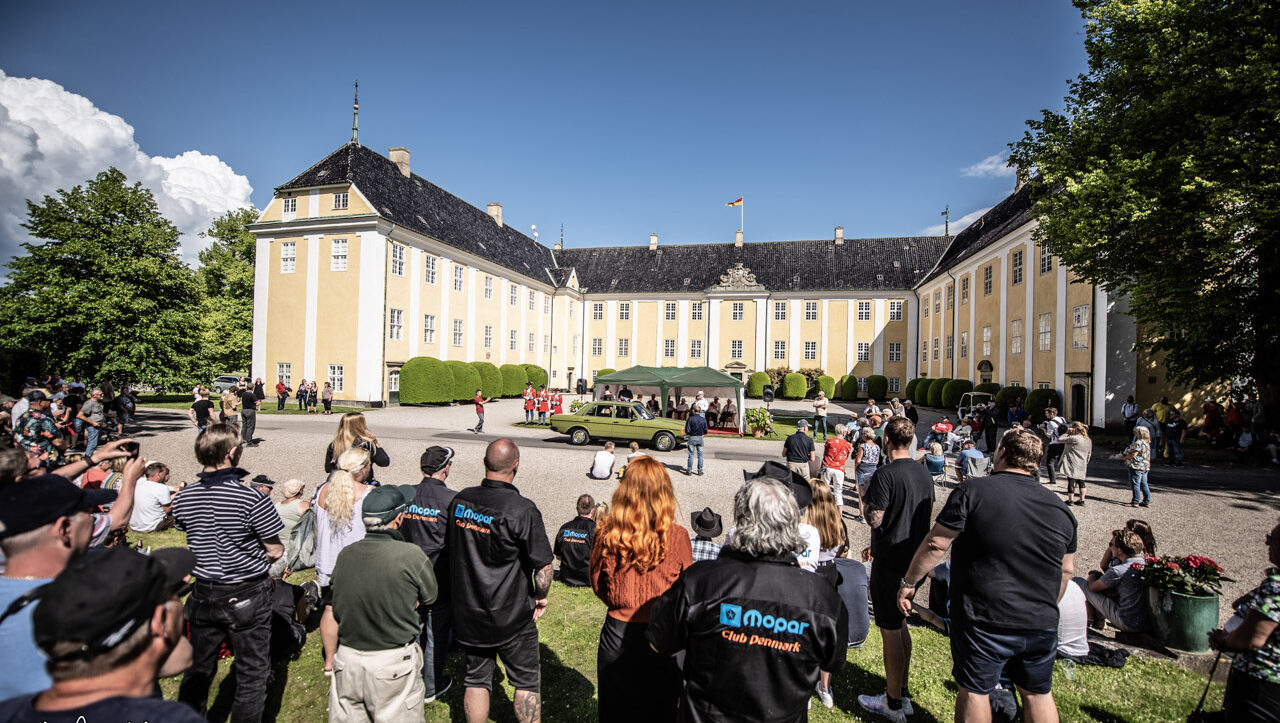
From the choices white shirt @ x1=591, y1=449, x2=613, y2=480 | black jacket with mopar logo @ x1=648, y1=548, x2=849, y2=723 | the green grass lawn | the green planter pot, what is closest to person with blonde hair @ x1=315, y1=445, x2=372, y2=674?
the green grass lawn

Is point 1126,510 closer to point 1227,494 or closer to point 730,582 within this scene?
point 1227,494

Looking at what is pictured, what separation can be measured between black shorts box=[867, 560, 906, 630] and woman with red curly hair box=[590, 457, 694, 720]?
1.72m

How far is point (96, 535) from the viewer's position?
13.3 ft

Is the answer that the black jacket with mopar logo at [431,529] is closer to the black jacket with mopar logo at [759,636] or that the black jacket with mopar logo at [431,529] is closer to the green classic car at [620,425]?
the black jacket with mopar logo at [759,636]

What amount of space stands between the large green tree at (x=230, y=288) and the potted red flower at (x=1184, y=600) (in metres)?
44.1

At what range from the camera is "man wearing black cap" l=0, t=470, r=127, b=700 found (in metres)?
2.02

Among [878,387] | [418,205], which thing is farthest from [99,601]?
[878,387]

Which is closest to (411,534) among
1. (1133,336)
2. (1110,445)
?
(1110,445)

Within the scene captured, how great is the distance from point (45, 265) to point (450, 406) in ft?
58.5

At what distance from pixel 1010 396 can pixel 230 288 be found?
49.2 metres

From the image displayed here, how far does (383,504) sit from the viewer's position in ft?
10.3

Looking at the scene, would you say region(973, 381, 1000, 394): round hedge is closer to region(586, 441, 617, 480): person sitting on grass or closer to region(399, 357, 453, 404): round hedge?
region(586, 441, 617, 480): person sitting on grass

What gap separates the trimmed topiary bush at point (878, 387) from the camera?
143 feet

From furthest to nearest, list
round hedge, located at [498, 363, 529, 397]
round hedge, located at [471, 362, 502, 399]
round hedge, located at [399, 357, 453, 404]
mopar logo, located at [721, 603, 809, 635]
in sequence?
round hedge, located at [498, 363, 529, 397]
round hedge, located at [471, 362, 502, 399]
round hedge, located at [399, 357, 453, 404]
mopar logo, located at [721, 603, 809, 635]
